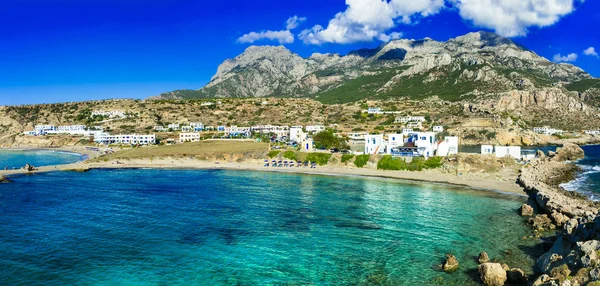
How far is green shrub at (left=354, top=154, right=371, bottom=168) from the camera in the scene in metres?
72.2

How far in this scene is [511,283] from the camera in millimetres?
20250

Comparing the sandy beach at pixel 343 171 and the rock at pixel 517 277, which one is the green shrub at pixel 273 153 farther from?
the rock at pixel 517 277

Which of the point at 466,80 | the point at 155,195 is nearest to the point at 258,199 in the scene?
the point at 155,195

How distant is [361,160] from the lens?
7269cm

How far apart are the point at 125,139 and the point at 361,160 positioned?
8907cm

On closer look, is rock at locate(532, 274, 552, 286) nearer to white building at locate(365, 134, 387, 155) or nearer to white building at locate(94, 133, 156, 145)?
white building at locate(365, 134, 387, 155)

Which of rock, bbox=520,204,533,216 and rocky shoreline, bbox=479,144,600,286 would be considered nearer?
rocky shoreline, bbox=479,144,600,286

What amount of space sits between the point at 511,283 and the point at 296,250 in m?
13.0

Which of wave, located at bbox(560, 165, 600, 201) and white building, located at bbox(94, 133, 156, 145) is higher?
white building, located at bbox(94, 133, 156, 145)

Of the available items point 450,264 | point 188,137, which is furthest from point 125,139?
point 450,264

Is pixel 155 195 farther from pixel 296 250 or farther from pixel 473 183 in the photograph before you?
pixel 473 183

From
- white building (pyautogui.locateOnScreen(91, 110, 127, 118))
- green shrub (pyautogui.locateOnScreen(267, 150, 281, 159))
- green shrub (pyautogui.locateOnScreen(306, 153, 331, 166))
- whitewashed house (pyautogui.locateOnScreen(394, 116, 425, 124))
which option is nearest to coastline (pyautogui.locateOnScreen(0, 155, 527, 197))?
green shrub (pyautogui.locateOnScreen(267, 150, 281, 159))

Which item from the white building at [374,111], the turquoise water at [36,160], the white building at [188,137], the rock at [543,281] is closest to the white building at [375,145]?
the rock at [543,281]

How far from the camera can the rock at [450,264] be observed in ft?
73.7
